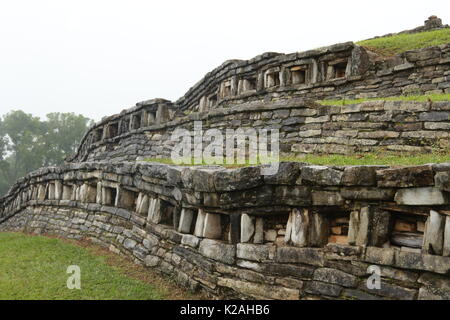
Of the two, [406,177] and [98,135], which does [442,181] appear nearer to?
[406,177]

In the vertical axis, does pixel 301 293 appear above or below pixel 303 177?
below

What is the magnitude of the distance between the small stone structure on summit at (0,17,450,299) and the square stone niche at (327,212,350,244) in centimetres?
1

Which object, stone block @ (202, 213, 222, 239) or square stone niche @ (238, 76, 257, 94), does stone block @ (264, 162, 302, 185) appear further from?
square stone niche @ (238, 76, 257, 94)

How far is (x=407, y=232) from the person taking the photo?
3.88 metres

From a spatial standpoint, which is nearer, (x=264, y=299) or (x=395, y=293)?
(x=395, y=293)

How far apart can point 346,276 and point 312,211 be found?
0.87 meters

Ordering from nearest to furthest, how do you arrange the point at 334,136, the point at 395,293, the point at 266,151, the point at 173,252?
the point at 395,293 < the point at 173,252 < the point at 334,136 < the point at 266,151

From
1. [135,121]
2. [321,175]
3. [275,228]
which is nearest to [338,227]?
[321,175]

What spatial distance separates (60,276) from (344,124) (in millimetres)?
6872

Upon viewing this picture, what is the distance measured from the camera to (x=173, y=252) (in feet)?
18.8

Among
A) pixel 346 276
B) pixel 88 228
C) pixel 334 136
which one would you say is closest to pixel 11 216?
pixel 88 228

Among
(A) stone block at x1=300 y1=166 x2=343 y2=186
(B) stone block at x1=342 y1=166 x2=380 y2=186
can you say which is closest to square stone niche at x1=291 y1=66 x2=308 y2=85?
(A) stone block at x1=300 y1=166 x2=343 y2=186

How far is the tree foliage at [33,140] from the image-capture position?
41.7 m
